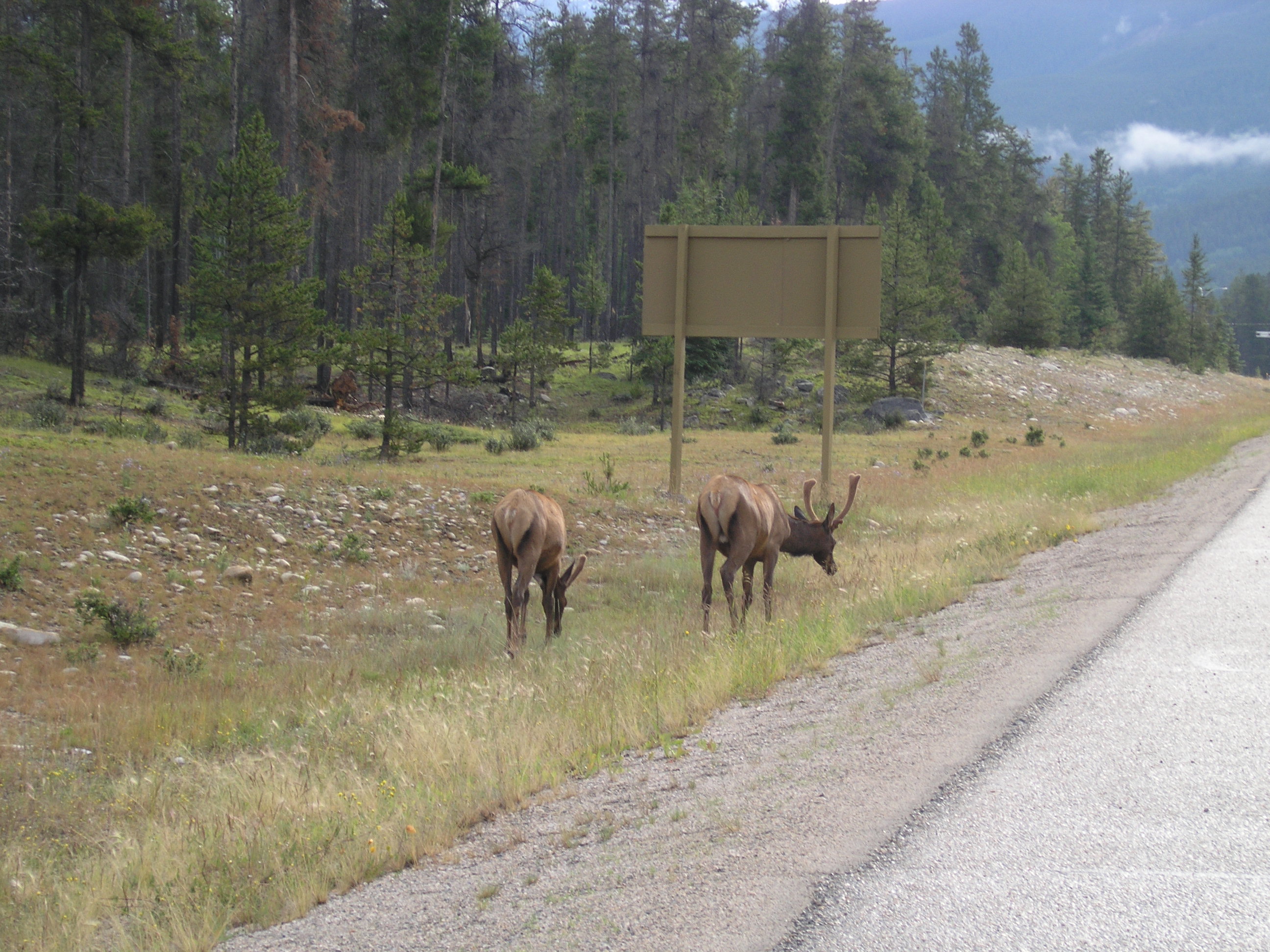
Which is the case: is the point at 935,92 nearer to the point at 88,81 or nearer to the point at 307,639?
the point at 88,81

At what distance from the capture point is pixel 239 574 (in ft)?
41.4

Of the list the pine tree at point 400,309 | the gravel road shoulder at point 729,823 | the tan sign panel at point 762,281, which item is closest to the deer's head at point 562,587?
the gravel road shoulder at point 729,823

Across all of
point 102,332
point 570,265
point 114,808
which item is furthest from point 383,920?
point 570,265

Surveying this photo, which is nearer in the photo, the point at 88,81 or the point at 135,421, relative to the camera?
the point at 135,421

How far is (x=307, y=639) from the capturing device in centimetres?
1097

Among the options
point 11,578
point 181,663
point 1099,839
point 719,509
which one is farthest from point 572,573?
point 1099,839

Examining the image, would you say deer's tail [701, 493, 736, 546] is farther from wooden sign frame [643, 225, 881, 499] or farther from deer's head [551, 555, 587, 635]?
wooden sign frame [643, 225, 881, 499]

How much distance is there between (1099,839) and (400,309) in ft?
91.5

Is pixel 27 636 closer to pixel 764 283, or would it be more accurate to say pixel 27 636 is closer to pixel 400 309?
pixel 764 283

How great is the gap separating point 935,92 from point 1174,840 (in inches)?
4085

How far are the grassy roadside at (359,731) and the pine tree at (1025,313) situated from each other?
53.1 meters

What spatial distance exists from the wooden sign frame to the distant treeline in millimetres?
9503

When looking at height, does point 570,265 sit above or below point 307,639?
above

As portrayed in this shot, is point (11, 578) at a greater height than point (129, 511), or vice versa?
point (129, 511)
